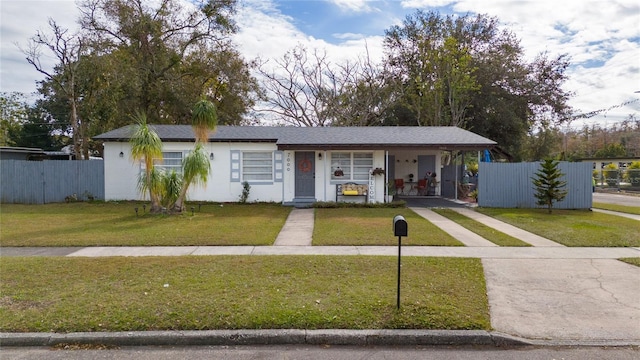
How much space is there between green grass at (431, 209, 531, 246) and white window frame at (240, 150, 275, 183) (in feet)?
23.8

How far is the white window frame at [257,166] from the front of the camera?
16422mm

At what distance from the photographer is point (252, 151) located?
645 inches

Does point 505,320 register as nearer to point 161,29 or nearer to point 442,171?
point 442,171

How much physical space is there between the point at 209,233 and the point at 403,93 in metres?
23.9

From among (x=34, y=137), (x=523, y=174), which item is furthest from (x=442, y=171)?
(x=34, y=137)

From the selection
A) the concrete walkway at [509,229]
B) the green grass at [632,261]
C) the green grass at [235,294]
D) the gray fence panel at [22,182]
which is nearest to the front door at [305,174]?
the concrete walkway at [509,229]

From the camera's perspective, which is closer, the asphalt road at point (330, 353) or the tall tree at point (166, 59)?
the asphalt road at point (330, 353)

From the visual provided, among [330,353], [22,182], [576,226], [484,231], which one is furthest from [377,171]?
[22,182]

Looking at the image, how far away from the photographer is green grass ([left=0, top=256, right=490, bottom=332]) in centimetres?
421

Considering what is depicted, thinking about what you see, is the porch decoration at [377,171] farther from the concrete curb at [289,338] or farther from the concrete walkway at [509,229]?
the concrete curb at [289,338]

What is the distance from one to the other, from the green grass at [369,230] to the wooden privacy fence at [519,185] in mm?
3783

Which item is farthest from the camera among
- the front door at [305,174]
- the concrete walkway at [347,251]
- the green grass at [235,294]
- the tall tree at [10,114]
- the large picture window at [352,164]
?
the tall tree at [10,114]

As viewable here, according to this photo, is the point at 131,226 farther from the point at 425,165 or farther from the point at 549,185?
the point at 425,165

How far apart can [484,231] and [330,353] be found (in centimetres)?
766
